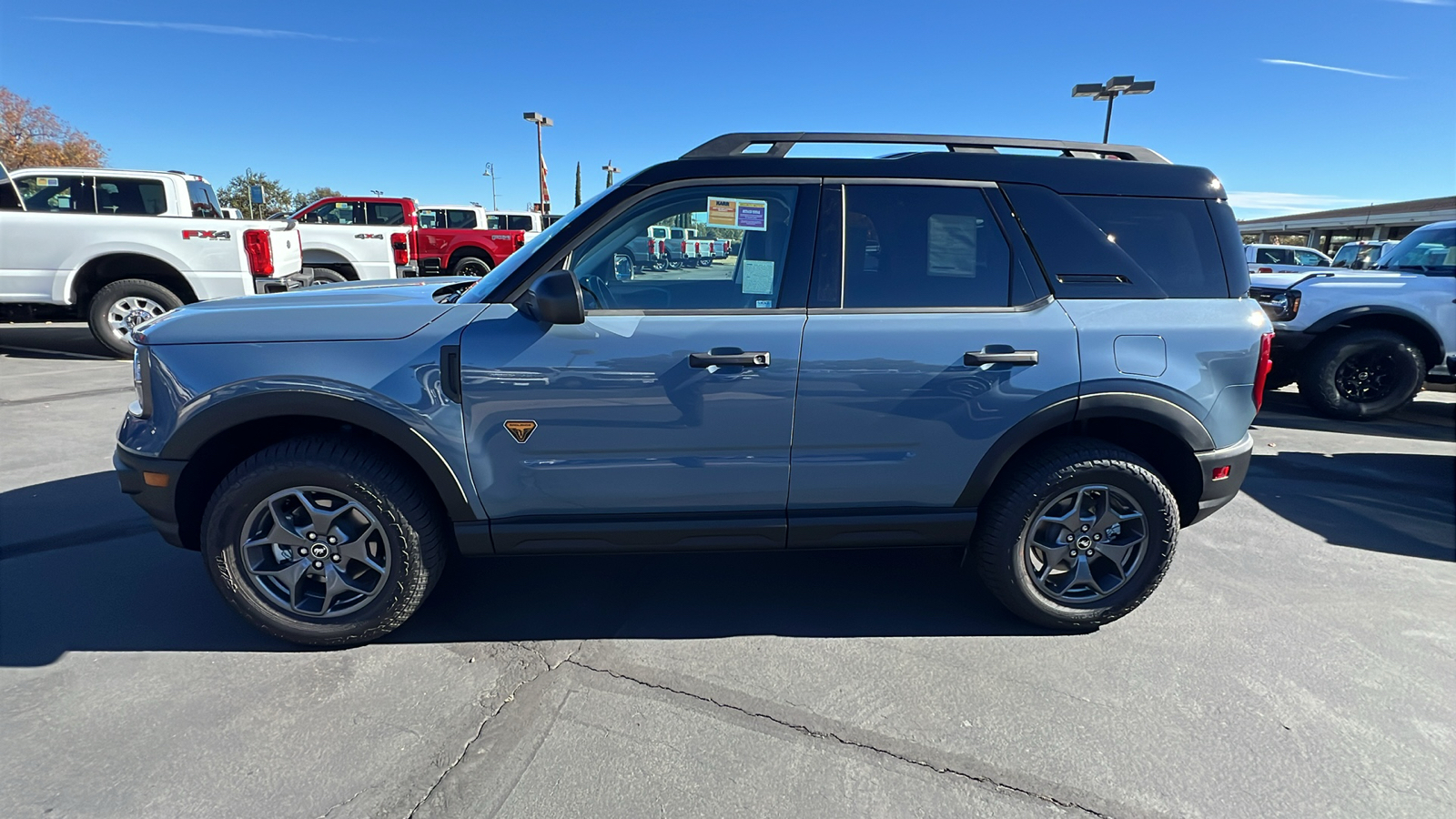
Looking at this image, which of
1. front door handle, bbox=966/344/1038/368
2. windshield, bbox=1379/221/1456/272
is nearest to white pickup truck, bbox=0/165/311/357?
front door handle, bbox=966/344/1038/368

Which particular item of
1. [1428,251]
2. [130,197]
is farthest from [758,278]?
[130,197]

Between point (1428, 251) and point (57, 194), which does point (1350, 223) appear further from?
point (57, 194)

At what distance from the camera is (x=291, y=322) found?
8.37 ft

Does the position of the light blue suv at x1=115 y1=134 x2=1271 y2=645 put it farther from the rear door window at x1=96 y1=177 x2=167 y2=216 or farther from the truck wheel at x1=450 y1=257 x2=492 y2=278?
the truck wheel at x1=450 y1=257 x2=492 y2=278

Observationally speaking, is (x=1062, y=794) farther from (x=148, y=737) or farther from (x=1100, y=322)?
(x=148, y=737)

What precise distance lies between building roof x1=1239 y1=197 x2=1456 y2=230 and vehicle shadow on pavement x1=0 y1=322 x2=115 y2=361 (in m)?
46.8

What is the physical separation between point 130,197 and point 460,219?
10.6m

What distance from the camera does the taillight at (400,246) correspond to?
1158cm

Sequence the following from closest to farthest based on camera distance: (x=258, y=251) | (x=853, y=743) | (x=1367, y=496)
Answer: (x=853, y=743), (x=1367, y=496), (x=258, y=251)

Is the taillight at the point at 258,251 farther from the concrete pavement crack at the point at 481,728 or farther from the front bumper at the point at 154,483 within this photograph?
the concrete pavement crack at the point at 481,728

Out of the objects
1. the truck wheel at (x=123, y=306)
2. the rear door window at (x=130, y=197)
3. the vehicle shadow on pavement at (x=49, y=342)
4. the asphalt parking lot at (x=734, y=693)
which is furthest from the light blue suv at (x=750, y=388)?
the vehicle shadow on pavement at (x=49, y=342)

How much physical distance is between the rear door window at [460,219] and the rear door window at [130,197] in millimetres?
10227

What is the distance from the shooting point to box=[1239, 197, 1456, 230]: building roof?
3622cm

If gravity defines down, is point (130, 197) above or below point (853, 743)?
above
